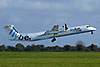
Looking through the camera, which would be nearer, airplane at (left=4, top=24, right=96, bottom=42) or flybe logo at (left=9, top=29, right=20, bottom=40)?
airplane at (left=4, top=24, right=96, bottom=42)

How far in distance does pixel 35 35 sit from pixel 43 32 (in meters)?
2.51

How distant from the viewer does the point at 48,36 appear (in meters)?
93.8

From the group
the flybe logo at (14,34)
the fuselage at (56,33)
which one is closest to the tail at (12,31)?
the flybe logo at (14,34)

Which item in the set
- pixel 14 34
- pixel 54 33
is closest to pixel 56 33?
pixel 54 33

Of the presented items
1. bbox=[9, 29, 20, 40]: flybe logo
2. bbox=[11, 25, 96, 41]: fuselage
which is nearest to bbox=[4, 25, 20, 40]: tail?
bbox=[9, 29, 20, 40]: flybe logo

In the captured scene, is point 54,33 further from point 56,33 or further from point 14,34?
point 14,34
